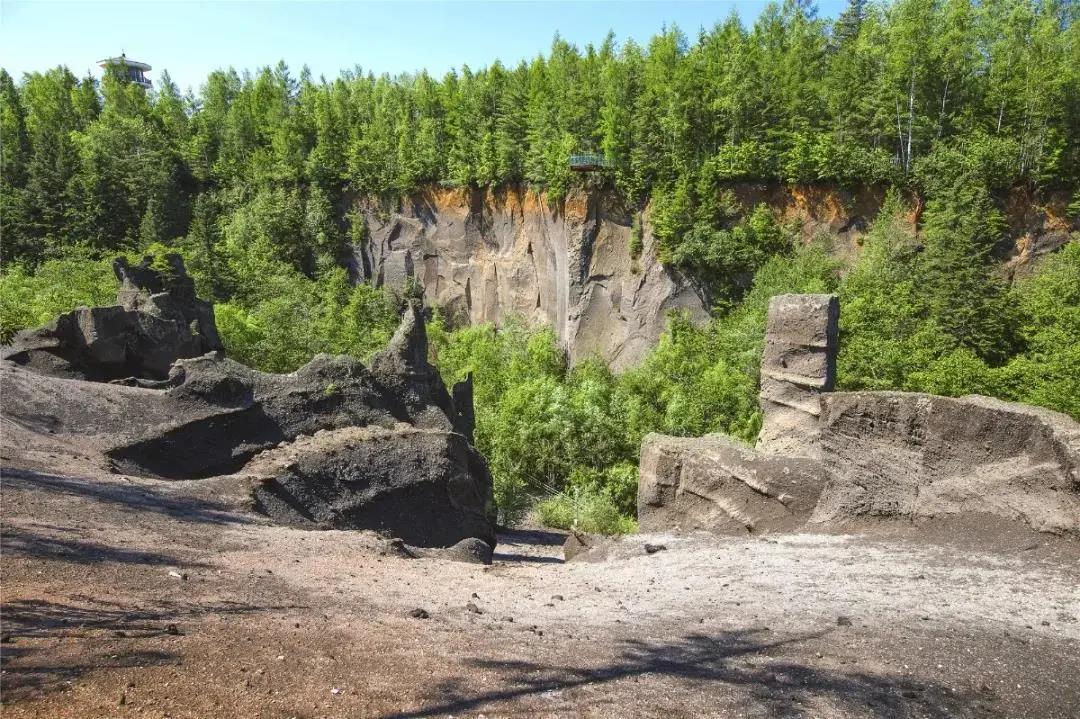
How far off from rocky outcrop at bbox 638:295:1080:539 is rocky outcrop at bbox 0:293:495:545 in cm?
426

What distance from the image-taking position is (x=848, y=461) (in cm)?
1252

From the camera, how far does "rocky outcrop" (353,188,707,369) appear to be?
37531mm

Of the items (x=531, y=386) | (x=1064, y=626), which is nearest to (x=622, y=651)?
(x=1064, y=626)

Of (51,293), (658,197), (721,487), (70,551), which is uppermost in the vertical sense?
(658,197)

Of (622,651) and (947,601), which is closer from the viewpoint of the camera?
(622,651)

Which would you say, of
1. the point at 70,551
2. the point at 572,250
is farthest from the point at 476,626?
the point at 572,250

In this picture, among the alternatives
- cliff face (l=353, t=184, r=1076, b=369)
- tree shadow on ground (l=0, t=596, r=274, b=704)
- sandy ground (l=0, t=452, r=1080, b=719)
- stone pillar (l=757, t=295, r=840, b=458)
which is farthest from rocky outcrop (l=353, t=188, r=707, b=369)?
tree shadow on ground (l=0, t=596, r=274, b=704)

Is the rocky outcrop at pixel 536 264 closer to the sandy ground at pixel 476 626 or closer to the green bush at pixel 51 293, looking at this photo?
the green bush at pixel 51 293

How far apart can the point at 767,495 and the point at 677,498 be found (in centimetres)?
187

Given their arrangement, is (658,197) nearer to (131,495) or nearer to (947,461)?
(947,461)

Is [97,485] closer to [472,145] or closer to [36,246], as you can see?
[472,145]

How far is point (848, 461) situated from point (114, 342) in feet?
53.5

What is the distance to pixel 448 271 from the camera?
1825 inches

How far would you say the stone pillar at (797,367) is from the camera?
14.4m
